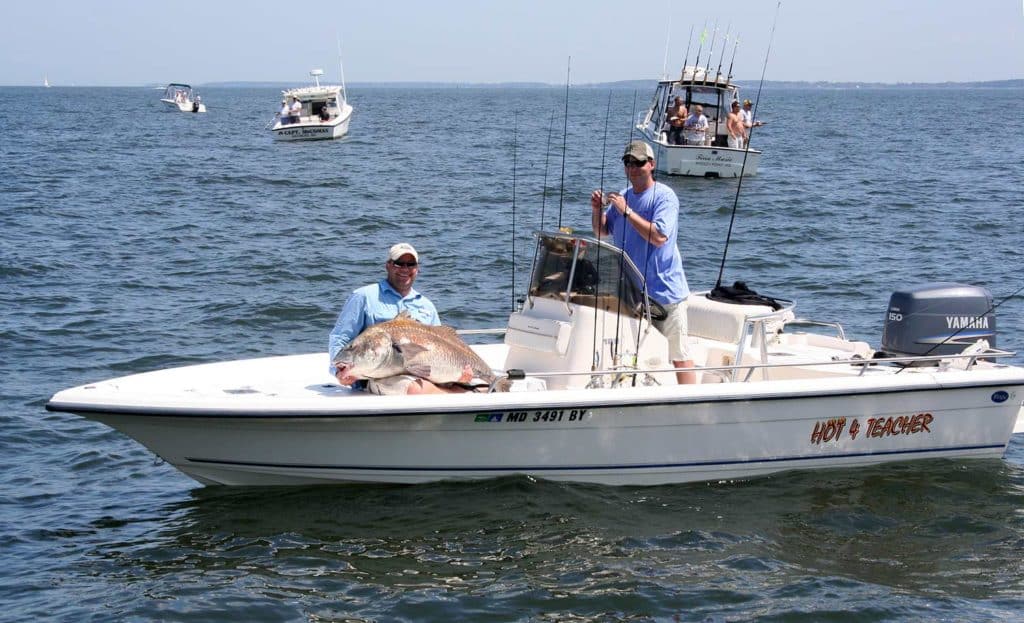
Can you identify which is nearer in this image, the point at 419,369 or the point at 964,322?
the point at 419,369

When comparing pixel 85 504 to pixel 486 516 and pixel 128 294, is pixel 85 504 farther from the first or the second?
pixel 128 294

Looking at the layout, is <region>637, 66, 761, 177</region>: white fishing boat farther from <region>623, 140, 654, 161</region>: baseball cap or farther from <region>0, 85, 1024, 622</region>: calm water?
<region>623, 140, 654, 161</region>: baseball cap

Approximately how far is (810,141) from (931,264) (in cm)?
3232

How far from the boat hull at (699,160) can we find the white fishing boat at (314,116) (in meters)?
20.3

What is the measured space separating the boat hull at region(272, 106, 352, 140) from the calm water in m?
16.6

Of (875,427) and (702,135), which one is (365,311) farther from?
(702,135)

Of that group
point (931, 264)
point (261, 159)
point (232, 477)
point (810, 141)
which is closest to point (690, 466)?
point (232, 477)

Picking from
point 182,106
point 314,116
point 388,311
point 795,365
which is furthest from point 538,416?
point 182,106

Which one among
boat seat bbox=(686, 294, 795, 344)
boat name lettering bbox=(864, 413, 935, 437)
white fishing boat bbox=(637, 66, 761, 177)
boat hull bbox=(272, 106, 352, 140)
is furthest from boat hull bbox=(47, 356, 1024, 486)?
boat hull bbox=(272, 106, 352, 140)

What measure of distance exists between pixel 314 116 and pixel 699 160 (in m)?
23.7

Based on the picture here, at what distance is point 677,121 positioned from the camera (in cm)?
2897

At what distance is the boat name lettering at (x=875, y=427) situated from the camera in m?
7.19

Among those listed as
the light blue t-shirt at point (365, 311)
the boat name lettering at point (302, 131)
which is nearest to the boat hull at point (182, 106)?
the boat name lettering at point (302, 131)

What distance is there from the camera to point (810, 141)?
157 ft
